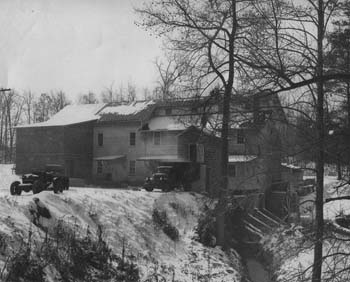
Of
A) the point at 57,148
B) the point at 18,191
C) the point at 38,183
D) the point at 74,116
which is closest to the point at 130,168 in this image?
the point at 57,148

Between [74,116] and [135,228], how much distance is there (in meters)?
27.7

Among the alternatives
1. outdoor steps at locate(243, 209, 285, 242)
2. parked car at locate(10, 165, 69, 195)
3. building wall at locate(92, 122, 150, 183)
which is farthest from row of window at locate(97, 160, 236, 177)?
parked car at locate(10, 165, 69, 195)

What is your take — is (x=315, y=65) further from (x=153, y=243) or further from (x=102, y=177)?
(x=102, y=177)

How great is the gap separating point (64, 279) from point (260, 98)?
8.96 m

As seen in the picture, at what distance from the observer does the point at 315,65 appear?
32.8 feet

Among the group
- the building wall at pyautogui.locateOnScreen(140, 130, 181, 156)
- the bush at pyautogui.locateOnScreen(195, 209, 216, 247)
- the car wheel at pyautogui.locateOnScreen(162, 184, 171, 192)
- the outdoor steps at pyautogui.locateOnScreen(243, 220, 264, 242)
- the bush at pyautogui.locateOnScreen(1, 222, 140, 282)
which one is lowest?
the outdoor steps at pyautogui.locateOnScreen(243, 220, 264, 242)

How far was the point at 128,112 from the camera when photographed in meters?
46.9

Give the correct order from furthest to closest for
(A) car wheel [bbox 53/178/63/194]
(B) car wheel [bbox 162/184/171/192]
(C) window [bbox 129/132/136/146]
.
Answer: (C) window [bbox 129/132/136/146] → (B) car wheel [bbox 162/184/171/192] → (A) car wheel [bbox 53/178/63/194]

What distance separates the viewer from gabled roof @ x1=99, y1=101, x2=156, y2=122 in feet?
149

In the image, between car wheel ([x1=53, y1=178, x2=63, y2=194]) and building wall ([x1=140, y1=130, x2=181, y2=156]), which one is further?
building wall ([x1=140, y1=130, x2=181, y2=156])

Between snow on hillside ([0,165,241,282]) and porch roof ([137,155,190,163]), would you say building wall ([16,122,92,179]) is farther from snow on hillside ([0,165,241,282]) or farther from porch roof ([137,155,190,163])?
snow on hillside ([0,165,241,282])

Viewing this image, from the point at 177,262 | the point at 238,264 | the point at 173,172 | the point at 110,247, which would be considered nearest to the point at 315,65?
the point at 110,247

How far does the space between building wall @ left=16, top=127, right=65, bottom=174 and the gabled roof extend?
486 cm

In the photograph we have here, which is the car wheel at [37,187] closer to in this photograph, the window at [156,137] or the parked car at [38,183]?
the parked car at [38,183]
